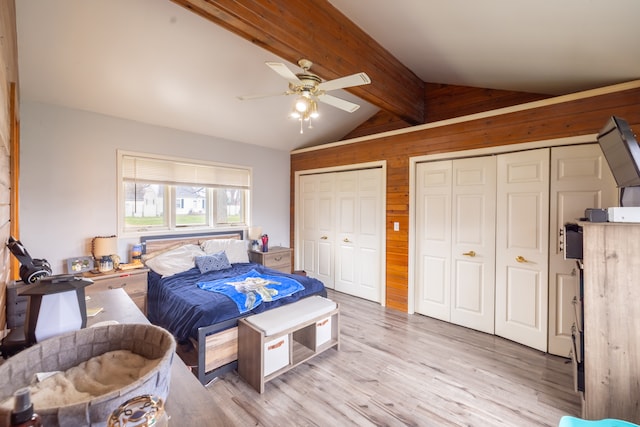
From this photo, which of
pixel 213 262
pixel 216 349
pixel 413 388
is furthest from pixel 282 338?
pixel 213 262

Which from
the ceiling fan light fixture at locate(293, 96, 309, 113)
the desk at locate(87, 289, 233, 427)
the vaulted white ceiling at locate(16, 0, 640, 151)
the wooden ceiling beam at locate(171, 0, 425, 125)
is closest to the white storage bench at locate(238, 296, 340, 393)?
the desk at locate(87, 289, 233, 427)

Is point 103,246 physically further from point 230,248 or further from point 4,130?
point 4,130

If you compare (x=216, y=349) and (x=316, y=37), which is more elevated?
(x=316, y=37)

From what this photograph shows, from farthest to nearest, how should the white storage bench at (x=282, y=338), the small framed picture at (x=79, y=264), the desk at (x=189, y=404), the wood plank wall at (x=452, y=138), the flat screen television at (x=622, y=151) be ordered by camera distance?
the small framed picture at (x=79, y=264) → the wood plank wall at (x=452, y=138) → the white storage bench at (x=282, y=338) → the flat screen television at (x=622, y=151) → the desk at (x=189, y=404)

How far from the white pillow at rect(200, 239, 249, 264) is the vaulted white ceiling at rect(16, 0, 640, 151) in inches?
68.0

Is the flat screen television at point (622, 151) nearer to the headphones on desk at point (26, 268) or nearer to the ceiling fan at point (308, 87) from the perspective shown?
the ceiling fan at point (308, 87)

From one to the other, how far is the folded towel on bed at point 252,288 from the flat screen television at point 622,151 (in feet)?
8.70

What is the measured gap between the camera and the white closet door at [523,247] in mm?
2777

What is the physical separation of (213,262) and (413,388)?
2.63 m

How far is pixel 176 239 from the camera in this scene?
387 centimetres

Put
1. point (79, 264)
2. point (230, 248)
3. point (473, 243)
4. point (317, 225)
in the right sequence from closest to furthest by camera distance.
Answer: point (79, 264)
point (473, 243)
point (230, 248)
point (317, 225)

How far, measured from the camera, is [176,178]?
387cm

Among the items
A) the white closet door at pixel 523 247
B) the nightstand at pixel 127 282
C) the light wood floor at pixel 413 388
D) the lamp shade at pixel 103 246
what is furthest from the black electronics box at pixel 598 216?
the lamp shade at pixel 103 246

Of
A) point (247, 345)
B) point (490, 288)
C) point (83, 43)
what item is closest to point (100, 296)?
point (247, 345)
